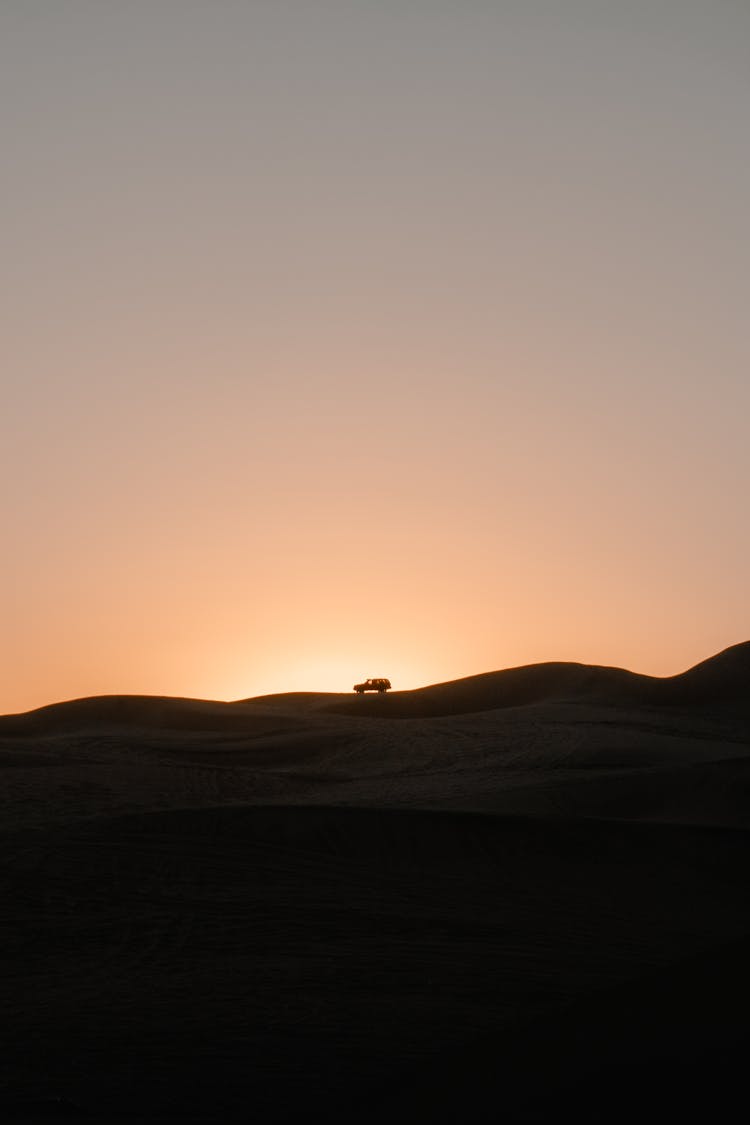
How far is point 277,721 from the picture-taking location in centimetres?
1573

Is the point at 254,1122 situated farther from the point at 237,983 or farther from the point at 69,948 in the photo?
the point at 69,948

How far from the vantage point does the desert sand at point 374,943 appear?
2.69 m

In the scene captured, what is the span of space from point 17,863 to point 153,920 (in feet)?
3.19

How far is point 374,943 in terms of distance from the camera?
415cm

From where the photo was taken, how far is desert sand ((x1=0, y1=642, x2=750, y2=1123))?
2.69m

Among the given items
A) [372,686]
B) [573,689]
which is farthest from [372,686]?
[573,689]

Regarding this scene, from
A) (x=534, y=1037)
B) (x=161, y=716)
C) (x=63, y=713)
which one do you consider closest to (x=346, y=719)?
(x=161, y=716)

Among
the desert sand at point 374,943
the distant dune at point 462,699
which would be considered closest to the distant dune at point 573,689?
the distant dune at point 462,699

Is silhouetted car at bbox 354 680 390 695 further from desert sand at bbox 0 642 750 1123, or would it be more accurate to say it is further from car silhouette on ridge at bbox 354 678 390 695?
desert sand at bbox 0 642 750 1123

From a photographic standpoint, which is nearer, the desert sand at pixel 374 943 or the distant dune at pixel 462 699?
the desert sand at pixel 374 943

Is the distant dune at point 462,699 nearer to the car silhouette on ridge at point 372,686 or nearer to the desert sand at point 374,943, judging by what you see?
the car silhouette on ridge at point 372,686

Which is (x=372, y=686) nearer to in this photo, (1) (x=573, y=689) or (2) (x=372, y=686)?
(2) (x=372, y=686)

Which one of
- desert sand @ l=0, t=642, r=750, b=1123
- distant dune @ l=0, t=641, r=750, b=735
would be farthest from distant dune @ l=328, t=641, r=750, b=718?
desert sand @ l=0, t=642, r=750, b=1123

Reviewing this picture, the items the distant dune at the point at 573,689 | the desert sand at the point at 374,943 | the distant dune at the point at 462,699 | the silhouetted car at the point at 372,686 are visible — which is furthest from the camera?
the silhouetted car at the point at 372,686
